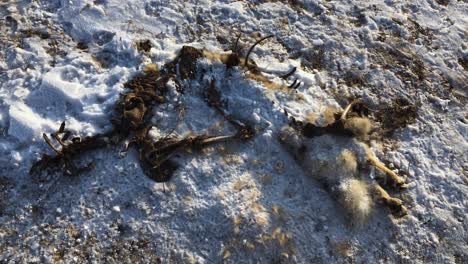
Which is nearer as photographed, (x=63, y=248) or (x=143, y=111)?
(x=63, y=248)

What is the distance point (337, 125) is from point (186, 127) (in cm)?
142

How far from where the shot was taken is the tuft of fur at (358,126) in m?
4.28

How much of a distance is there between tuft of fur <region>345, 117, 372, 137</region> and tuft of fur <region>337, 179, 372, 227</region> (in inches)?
19.4

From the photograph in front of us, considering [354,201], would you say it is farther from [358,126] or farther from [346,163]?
[358,126]

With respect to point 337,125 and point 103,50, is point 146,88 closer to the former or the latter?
point 103,50

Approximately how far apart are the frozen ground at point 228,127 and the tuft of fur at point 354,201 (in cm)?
11

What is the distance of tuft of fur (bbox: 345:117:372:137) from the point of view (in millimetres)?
4277

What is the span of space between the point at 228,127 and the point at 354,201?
134cm

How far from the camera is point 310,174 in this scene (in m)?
4.17

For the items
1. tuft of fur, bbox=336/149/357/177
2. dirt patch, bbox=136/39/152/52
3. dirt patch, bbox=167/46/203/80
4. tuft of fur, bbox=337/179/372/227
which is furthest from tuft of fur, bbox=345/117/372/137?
dirt patch, bbox=136/39/152/52

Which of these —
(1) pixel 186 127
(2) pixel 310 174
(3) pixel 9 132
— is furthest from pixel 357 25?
(3) pixel 9 132

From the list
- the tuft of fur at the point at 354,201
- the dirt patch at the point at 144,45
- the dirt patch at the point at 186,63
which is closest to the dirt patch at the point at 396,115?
the tuft of fur at the point at 354,201

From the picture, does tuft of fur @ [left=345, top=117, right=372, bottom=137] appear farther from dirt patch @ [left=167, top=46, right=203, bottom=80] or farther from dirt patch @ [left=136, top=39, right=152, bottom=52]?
dirt patch @ [left=136, top=39, right=152, bottom=52]

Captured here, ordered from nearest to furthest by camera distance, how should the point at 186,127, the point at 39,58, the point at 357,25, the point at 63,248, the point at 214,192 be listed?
the point at 63,248 → the point at 214,192 → the point at 186,127 → the point at 39,58 → the point at 357,25
